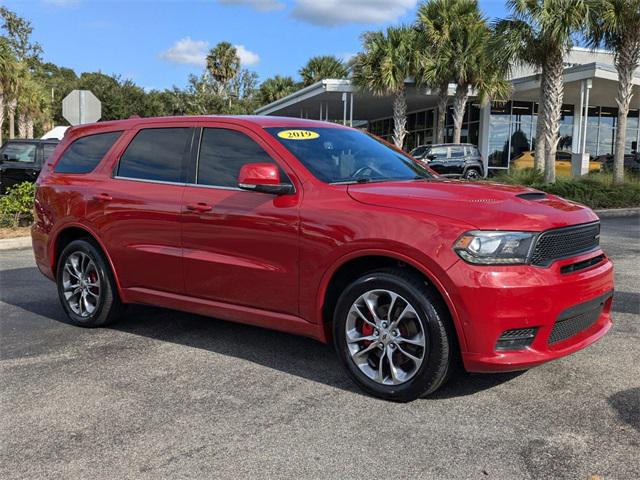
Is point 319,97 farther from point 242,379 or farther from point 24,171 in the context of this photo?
point 242,379

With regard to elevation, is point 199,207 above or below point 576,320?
above

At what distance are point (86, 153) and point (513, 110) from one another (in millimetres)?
29012

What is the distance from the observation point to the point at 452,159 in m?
24.1

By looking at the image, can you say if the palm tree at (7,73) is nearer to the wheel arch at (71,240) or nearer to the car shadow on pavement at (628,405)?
the wheel arch at (71,240)

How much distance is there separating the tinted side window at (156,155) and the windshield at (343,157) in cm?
84

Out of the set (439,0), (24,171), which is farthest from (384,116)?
(24,171)

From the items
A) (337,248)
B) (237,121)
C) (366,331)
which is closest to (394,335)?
(366,331)

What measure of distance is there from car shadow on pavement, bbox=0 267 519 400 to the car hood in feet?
3.70

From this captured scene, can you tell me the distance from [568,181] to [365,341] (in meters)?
15.4

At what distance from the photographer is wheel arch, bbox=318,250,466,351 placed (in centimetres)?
333

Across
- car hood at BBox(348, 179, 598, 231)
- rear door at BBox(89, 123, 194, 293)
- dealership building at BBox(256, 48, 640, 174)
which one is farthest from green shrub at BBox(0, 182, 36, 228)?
dealership building at BBox(256, 48, 640, 174)

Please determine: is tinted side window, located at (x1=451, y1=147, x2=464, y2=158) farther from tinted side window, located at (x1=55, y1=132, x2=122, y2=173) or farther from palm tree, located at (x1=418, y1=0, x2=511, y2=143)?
tinted side window, located at (x1=55, y1=132, x2=122, y2=173)

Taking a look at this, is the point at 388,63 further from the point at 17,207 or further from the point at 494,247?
the point at 494,247

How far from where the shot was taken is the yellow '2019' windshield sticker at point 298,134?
4298 mm
